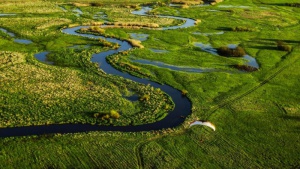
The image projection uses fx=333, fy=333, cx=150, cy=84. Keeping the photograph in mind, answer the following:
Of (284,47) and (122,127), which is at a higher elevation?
(284,47)

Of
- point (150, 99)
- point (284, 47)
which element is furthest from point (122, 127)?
point (284, 47)

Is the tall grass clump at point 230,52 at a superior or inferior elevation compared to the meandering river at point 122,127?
superior

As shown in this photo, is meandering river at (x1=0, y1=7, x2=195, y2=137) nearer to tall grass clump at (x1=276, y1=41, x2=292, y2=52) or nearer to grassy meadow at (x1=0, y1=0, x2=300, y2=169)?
grassy meadow at (x1=0, y1=0, x2=300, y2=169)

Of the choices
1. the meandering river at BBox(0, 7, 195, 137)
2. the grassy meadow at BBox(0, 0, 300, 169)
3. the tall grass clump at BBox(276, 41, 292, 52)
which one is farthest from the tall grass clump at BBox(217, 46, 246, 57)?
the meandering river at BBox(0, 7, 195, 137)

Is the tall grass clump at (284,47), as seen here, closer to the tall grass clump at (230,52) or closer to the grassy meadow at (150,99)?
the grassy meadow at (150,99)

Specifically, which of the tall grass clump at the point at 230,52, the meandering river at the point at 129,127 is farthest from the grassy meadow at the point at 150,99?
the tall grass clump at the point at 230,52

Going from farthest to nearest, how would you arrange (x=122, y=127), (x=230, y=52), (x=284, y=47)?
(x=284, y=47)
(x=230, y=52)
(x=122, y=127)

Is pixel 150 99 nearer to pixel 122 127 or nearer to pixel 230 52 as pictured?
pixel 122 127

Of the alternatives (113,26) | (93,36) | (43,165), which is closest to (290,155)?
(43,165)
